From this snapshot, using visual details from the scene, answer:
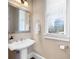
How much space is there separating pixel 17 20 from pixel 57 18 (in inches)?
38.6

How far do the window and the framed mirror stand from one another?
552 mm

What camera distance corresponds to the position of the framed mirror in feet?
7.60

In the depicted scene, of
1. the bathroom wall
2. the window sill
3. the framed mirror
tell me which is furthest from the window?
the framed mirror

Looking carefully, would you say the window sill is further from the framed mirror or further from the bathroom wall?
the framed mirror

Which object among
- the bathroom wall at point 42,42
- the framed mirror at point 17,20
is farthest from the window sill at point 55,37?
the framed mirror at point 17,20

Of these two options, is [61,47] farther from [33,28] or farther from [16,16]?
[16,16]

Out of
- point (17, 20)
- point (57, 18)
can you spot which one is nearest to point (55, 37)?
point (57, 18)

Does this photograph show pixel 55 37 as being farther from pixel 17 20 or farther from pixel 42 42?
pixel 17 20

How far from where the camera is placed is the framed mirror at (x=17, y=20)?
2.32 meters

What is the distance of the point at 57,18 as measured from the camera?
266 cm

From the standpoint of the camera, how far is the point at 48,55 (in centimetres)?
295

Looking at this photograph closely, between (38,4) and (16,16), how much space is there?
0.92 metres
